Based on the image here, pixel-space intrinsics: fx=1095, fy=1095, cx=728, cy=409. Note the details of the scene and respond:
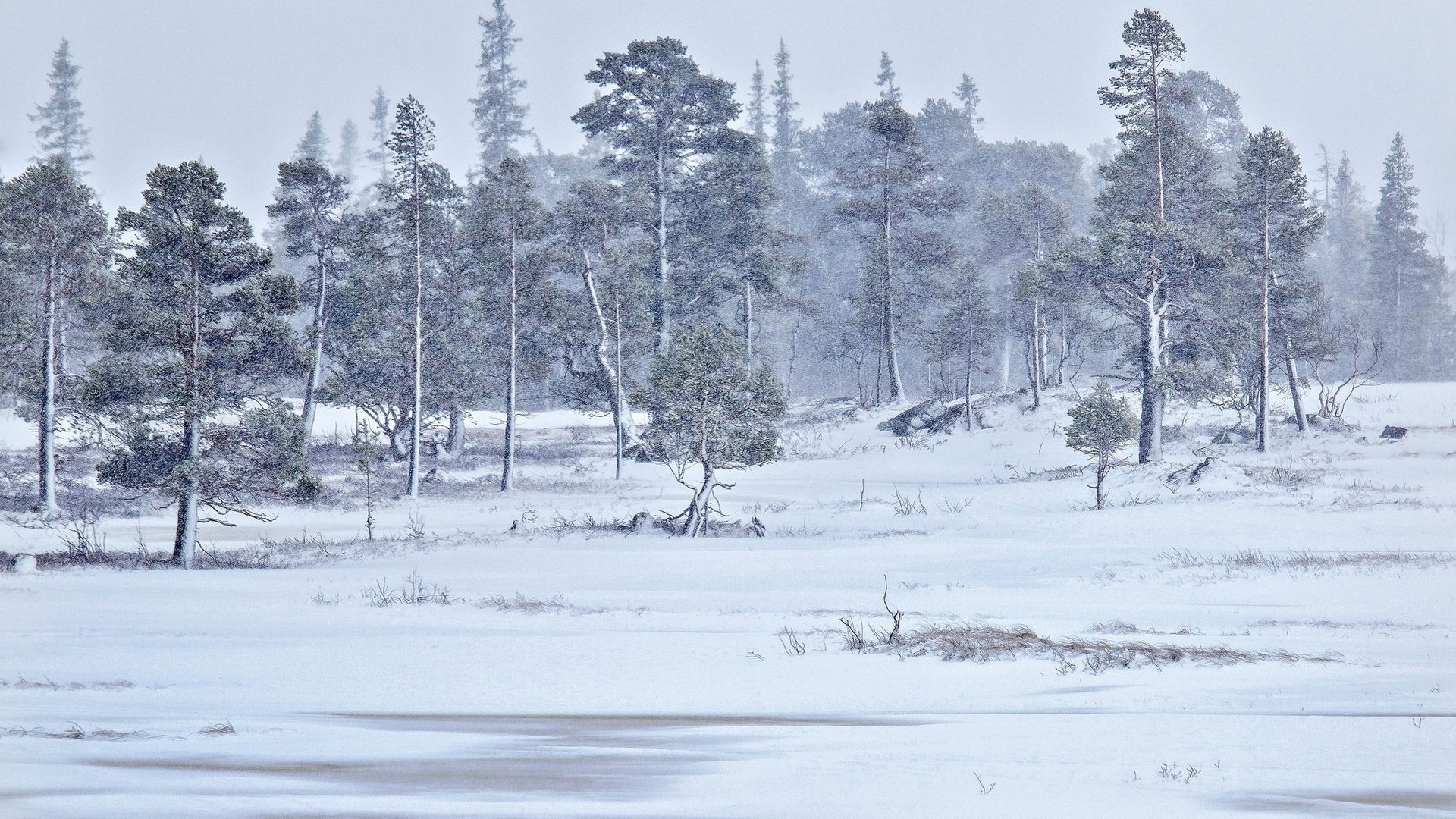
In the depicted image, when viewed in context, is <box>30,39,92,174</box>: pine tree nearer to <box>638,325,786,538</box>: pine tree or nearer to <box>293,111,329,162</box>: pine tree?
<box>293,111,329,162</box>: pine tree

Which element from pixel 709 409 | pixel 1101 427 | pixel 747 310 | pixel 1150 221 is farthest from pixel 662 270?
pixel 1101 427

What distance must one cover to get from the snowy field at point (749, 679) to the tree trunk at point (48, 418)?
5.98 meters

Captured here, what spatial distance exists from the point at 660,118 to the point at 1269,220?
943 inches

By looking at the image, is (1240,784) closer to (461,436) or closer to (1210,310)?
(1210,310)

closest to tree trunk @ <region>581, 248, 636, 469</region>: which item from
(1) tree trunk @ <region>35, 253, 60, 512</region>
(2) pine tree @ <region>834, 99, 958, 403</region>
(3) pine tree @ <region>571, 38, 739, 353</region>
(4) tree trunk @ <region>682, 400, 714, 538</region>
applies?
(3) pine tree @ <region>571, 38, 739, 353</region>

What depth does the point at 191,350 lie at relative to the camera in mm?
20094

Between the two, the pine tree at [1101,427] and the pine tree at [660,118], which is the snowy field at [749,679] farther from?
the pine tree at [660,118]

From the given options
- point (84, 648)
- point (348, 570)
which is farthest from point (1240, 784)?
point (348, 570)

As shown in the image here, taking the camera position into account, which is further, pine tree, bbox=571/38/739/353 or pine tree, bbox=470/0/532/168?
pine tree, bbox=470/0/532/168

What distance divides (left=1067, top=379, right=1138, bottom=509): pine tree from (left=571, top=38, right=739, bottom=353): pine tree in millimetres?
21335

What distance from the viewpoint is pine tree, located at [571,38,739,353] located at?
1790 inches

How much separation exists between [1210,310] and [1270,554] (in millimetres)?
21963

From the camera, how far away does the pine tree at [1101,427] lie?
2683 cm

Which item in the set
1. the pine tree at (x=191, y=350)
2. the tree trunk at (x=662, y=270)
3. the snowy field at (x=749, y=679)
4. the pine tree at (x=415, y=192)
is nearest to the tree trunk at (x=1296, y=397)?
the snowy field at (x=749, y=679)
